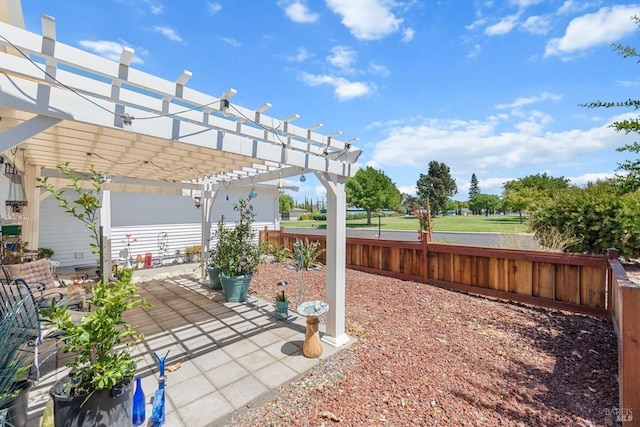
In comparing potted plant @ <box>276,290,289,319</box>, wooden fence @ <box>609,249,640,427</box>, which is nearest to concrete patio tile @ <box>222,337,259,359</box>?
potted plant @ <box>276,290,289,319</box>

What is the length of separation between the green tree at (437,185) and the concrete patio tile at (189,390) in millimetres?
44913

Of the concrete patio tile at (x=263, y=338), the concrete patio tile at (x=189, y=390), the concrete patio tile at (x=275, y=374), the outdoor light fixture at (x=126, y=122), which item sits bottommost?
the concrete patio tile at (x=189, y=390)

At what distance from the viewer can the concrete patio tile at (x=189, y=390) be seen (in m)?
2.44

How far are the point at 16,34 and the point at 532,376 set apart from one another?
17.6 feet

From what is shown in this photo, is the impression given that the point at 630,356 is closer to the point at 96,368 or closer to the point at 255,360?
the point at 255,360

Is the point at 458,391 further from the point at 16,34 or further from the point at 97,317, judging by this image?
the point at 16,34

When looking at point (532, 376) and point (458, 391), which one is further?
point (532, 376)

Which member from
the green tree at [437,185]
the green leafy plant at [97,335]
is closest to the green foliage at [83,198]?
the green leafy plant at [97,335]

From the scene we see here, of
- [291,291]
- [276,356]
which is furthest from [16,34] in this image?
[291,291]

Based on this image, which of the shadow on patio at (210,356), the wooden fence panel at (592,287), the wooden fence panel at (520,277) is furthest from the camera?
the wooden fence panel at (520,277)

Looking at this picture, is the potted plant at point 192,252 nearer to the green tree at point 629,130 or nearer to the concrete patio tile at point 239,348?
the concrete patio tile at point 239,348

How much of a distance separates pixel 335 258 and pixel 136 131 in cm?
242

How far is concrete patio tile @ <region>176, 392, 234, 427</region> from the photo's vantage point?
2.19m

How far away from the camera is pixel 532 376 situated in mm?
2785
